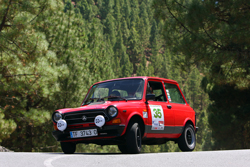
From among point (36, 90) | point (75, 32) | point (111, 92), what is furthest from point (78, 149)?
point (111, 92)

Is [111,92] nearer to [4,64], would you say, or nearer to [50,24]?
[4,64]

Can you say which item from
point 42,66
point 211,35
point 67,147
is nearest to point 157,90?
point 67,147

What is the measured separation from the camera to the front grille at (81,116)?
22.3 ft

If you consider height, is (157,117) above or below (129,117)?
below

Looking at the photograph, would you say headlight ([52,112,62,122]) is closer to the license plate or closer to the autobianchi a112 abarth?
the autobianchi a112 abarth

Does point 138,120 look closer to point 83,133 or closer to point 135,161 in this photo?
point 83,133

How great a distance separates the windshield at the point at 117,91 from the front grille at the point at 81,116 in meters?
0.85

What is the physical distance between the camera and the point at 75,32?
21.4m

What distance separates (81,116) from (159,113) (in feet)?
6.64

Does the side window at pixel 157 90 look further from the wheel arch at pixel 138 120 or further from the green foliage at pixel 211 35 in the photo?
the green foliage at pixel 211 35

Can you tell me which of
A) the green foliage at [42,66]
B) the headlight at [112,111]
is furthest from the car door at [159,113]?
the green foliage at [42,66]

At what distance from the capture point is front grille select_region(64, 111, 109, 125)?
6.79m

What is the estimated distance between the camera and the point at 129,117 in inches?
267

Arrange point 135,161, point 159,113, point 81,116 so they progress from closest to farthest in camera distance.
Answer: point 135,161 < point 81,116 < point 159,113
